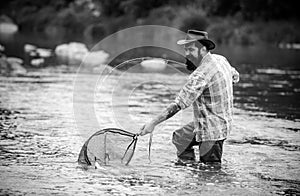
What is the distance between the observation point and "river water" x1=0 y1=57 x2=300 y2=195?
22.2 ft

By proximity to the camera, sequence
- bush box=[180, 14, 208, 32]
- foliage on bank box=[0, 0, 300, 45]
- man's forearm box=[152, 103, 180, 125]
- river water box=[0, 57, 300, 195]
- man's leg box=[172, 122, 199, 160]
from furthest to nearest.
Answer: bush box=[180, 14, 208, 32], foliage on bank box=[0, 0, 300, 45], man's leg box=[172, 122, 199, 160], man's forearm box=[152, 103, 180, 125], river water box=[0, 57, 300, 195]

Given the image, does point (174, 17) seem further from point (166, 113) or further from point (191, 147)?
point (166, 113)

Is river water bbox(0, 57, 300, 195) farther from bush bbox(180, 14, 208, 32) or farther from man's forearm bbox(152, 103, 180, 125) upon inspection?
bush bbox(180, 14, 208, 32)

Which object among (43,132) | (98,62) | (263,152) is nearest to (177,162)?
(263,152)

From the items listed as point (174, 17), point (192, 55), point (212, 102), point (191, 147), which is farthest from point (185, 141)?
point (174, 17)

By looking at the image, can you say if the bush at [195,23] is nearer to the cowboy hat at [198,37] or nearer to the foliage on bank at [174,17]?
the foliage on bank at [174,17]

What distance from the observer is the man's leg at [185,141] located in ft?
25.6

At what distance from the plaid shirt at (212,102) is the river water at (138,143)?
17.4 inches

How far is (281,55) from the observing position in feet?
96.7

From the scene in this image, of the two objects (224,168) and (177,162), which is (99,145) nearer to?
(177,162)

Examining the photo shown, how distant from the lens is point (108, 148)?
7.71m

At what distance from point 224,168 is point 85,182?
1707 mm

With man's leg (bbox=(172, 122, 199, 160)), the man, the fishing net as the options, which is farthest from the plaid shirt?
the fishing net

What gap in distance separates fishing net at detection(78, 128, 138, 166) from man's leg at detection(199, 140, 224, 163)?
0.78 metres
